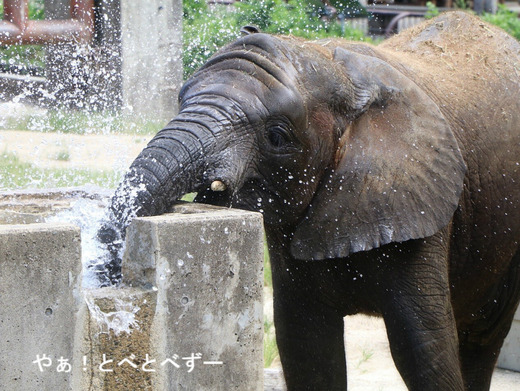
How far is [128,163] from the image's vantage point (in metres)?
10.1

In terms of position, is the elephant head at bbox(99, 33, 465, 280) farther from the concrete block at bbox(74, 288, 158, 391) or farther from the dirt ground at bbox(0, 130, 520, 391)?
the dirt ground at bbox(0, 130, 520, 391)

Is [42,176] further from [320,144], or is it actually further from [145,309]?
[145,309]

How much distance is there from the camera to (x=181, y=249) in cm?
354

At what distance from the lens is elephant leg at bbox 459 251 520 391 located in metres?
5.62

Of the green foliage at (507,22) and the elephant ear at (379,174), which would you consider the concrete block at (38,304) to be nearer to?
the elephant ear at (379,174)

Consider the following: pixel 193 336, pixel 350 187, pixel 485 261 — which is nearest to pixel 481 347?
pixel 485 261

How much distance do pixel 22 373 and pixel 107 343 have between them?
31 centimetres

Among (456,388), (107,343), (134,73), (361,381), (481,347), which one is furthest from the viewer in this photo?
(134,73)

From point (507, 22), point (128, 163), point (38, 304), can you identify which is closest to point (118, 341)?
Answer: point (38, 304)

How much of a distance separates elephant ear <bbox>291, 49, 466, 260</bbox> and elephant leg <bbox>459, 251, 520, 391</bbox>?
1252mm

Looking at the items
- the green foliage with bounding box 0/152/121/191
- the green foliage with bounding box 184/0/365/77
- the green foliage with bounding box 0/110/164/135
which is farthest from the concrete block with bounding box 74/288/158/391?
the green foliage with bounding box 184/0/365/77

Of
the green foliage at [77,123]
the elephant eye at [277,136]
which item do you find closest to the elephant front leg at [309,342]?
the elephant eye at [277,136]

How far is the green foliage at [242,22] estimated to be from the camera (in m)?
12.6

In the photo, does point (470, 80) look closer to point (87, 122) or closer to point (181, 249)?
point (181, 249)
